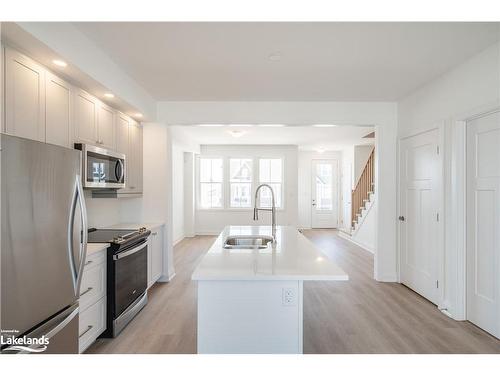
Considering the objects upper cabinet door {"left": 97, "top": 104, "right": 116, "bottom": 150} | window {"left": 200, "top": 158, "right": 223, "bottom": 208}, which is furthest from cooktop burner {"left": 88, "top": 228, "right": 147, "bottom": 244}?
window {"left": 200, "top": 158, "right": 223, "bottom": 208}

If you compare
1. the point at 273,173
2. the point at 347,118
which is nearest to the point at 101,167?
the point at 347,118

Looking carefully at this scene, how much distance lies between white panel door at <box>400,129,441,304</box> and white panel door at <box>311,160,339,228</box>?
5.37 metres

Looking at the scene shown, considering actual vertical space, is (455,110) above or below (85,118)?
above

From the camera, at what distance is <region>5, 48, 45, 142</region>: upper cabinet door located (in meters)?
1.81

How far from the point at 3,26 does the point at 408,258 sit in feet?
15.1

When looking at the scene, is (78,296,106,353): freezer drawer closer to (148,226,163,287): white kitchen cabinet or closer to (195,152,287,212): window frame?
(148,226,163,287): white kitchen cabinet

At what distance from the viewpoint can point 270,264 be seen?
1.75 metres

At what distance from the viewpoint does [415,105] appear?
3719 millimetres

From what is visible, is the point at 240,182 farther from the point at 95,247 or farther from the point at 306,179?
the point at 95,247

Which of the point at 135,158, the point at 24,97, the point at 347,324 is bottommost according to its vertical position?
the point at 347,324

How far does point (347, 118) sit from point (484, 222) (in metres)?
2.13

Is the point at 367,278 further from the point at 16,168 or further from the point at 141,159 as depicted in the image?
the point at 16,168

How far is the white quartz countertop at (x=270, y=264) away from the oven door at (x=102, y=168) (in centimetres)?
139
